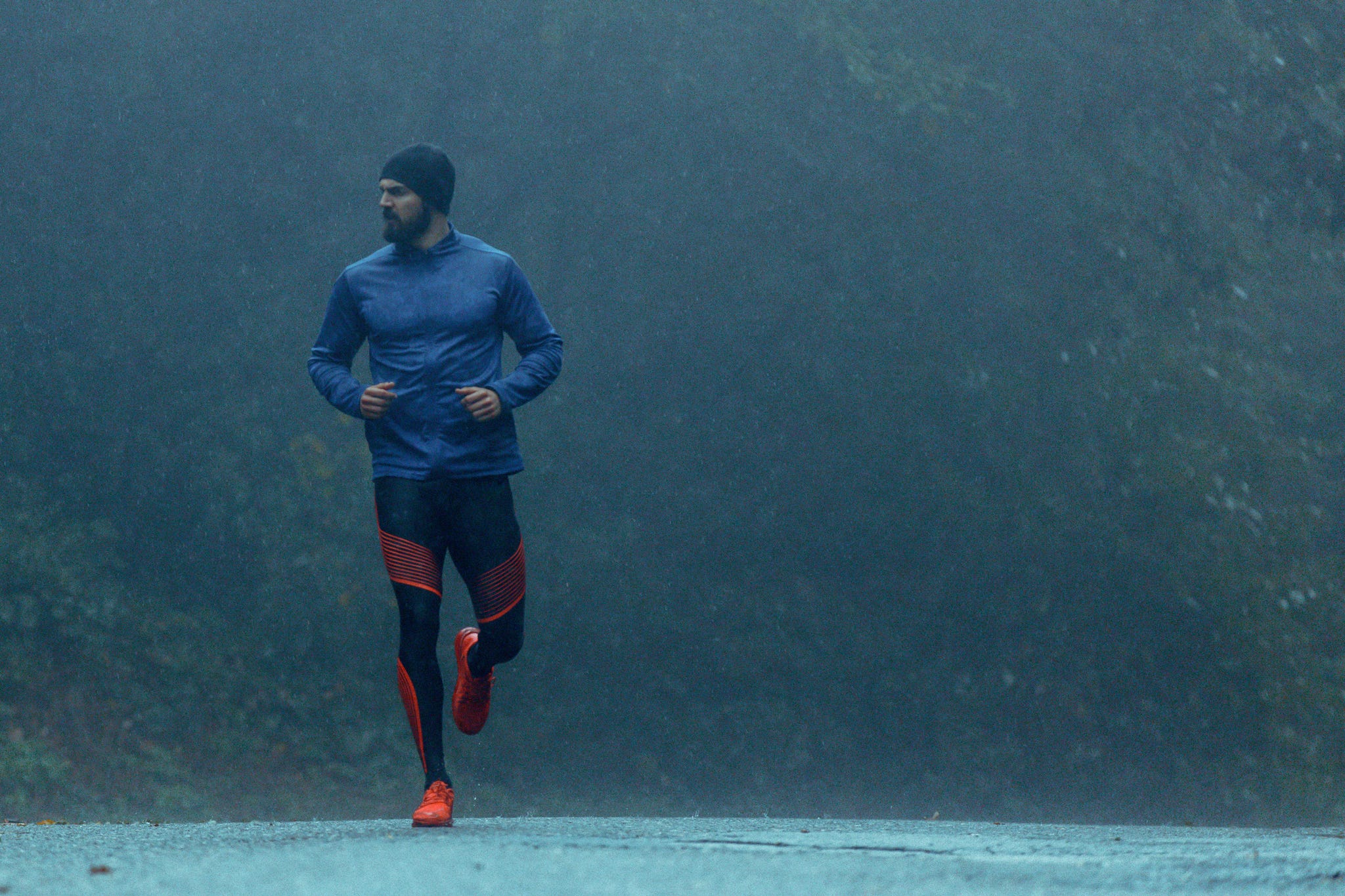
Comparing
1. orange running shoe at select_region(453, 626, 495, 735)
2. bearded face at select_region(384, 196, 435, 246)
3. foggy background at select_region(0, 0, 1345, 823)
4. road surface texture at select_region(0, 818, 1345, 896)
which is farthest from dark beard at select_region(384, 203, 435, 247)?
foggy background at select_region(0, 0, 1345, 823)

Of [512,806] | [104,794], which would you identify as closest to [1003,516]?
[512,806]

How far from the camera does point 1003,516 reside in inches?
283

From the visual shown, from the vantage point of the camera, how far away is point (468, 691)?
15.0ft

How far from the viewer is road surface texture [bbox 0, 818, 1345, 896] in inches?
110

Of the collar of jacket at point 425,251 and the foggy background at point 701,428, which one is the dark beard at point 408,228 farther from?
the foggy background at point 701,428

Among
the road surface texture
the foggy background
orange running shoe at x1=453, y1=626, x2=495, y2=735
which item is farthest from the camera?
the foggy background

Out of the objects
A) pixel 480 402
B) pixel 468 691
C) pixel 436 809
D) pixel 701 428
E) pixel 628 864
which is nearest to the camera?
pixel 628 864

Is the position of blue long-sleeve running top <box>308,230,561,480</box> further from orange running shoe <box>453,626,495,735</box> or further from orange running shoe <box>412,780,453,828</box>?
orange running shoe <box>412,780,453,828</box>

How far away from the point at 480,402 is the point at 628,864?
5.28 feet

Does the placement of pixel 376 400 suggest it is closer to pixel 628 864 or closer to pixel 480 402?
pixel 480 402

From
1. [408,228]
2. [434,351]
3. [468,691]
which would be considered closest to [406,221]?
[408,228]

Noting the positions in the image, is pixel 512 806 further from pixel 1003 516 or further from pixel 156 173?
pixel 156 173

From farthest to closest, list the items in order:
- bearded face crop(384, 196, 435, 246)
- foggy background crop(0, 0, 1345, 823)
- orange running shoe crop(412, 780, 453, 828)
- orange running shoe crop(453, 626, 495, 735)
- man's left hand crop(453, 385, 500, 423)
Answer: foggy background crop(0, 0, 1345, 823)
orange running shoe crop(453, 626, 495, 735)
bearded face crop(384, 196, 435, 246)
man's left hand crop(453, 385, 500, 423)
orange running shoe crop(412, 780, 453, 828)

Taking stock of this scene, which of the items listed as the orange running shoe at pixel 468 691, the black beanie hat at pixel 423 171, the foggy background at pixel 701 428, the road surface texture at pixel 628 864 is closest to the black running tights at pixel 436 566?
the orange running shoe at pixel 468 691
